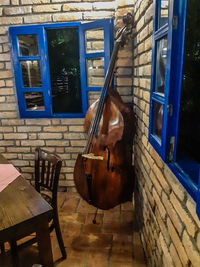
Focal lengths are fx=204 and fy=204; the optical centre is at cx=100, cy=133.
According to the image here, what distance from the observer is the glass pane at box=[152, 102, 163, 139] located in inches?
48.5

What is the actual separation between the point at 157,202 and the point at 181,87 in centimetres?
76

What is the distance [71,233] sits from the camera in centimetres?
202

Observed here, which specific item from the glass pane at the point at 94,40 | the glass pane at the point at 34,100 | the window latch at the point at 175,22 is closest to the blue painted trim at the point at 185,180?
→ the window latch at the point at 175,22

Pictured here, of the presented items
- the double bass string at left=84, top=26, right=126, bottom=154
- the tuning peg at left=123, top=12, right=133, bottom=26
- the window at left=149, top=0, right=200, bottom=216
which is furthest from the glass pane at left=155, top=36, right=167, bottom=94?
the tuning peg at left=123, top=12, right=133, bottom=26

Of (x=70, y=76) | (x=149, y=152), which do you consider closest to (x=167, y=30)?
(x=149, y=152)

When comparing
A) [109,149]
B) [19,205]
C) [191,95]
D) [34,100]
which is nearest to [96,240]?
[109,149]

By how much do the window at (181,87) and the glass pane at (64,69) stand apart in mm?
1399

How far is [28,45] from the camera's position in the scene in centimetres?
238

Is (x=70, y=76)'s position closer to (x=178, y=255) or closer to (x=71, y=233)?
(x=71, y=233)

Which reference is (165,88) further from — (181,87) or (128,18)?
(128,18)

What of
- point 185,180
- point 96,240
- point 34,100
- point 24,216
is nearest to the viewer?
point 185,180

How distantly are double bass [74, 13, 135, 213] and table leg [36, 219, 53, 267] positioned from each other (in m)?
0.64

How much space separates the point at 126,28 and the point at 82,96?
0.88 metres

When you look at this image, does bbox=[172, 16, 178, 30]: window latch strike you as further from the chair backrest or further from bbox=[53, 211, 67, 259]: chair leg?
bbox=[53, 211, 67, 259]: chair leg
